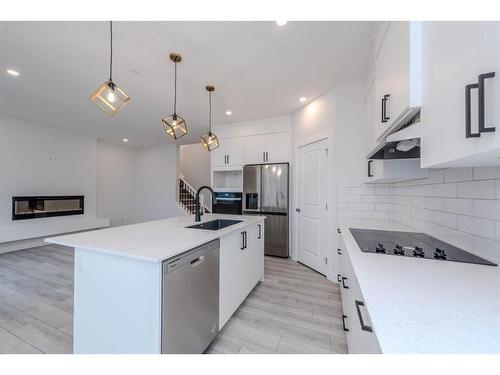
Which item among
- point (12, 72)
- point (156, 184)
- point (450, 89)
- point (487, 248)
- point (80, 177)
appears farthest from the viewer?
point (156, 184)

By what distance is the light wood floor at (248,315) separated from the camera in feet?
5.16

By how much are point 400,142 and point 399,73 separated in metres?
0.53

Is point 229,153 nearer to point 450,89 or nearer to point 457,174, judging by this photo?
point 457,174

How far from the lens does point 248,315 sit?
1.94m

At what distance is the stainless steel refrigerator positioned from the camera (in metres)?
3.54

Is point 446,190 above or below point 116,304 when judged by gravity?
above

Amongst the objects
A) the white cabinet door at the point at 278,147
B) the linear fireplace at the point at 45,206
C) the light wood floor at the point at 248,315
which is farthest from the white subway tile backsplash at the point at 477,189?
the linear fireplace at the point at 45,206

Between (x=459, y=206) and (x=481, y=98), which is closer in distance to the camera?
(x=481, y=98)

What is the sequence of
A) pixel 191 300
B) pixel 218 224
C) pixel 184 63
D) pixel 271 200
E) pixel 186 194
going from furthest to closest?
pixel 186 194
pixel 271 200
pixel 218 224
pixel 184 63
pixel 191 300

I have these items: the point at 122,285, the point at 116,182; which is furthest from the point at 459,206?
the point at 116,182

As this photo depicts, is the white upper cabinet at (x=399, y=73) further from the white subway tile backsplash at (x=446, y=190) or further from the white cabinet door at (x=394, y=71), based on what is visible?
the white subway tile backsplash at (x=446, y=190)

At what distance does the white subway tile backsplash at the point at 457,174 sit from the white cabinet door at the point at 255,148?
9.12 ft
